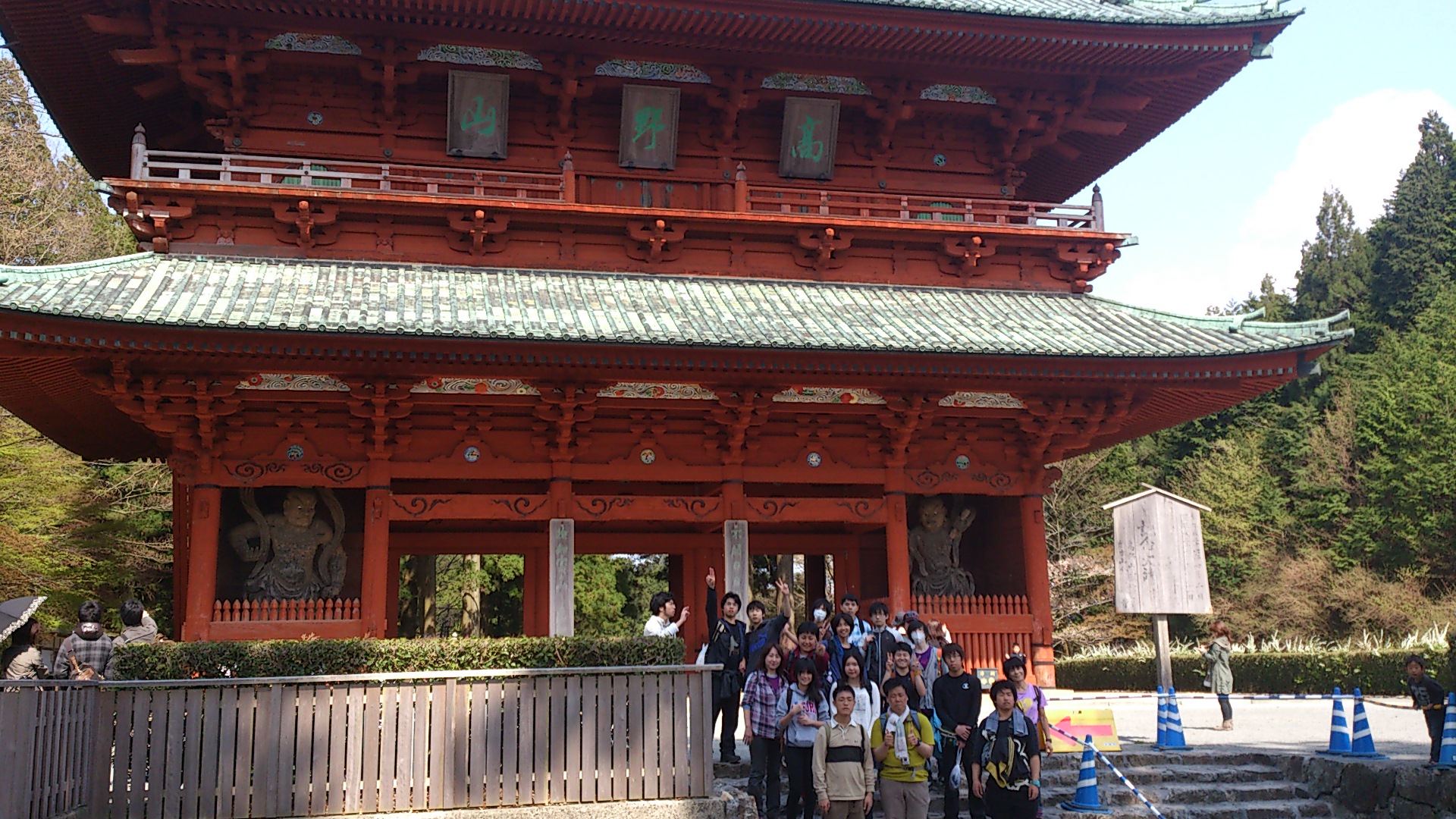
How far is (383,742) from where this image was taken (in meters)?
10.5

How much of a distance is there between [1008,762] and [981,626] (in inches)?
307

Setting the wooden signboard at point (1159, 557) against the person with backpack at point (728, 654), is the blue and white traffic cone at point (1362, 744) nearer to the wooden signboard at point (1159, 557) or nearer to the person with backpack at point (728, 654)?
the wooden signboard at point (1159, 557)

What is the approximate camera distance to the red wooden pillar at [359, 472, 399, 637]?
15.2m

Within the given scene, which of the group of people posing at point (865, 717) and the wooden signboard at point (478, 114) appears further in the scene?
the wooden signboard at point (478, 114)

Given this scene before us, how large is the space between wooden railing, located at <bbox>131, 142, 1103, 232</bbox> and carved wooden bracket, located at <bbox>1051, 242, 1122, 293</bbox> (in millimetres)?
305

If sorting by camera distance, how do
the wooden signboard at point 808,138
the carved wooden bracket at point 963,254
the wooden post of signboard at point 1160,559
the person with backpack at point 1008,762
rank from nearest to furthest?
the person with backpack at point 1008,762 < the wooden post of signboard at point 1160,559 < the carved wooden bracket at point 963,254 < the wooden signboard at point 808,138

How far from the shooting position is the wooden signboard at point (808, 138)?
60.4 feet

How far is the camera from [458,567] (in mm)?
40312

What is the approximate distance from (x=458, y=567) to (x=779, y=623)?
101ft

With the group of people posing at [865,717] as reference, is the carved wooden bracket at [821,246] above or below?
above

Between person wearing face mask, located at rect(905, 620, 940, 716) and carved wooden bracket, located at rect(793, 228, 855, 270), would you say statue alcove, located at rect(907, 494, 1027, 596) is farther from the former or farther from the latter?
person wearing face mask, located at rect(905, 620, 940, 716)

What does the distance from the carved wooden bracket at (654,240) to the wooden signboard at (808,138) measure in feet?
8.34

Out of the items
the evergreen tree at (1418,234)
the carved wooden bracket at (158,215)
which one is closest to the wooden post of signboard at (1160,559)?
the carved wooden bracket at (158,215)

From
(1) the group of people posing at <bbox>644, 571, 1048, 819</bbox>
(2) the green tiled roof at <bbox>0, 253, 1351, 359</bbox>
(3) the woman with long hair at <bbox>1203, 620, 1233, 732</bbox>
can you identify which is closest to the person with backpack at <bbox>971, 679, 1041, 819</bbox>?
(1) the group of people posing at <bbox>644, 571, 1048, 819</bbox>
